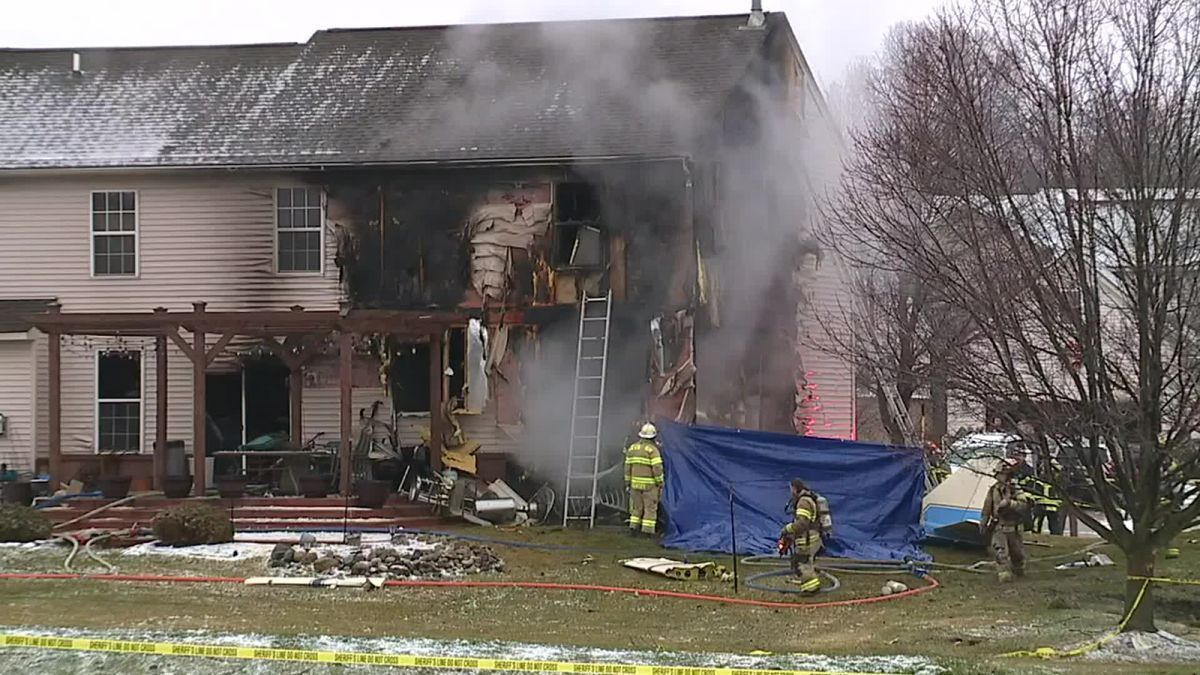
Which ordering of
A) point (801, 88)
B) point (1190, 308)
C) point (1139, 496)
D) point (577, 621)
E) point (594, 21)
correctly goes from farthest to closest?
point (801, 88)
point (594, 21)
point (577, 621)
point (1139, 496)
point (1190, 308)

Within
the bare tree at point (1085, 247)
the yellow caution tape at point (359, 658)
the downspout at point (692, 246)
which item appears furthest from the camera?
the downspout at point (692, 246)

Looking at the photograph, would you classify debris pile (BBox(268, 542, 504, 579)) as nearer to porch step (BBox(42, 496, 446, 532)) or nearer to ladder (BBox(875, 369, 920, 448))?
porch step (BBox(42, 496, 446, 532))

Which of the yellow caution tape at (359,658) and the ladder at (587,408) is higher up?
the ladder at (587,408)

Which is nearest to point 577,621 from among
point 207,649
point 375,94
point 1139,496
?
point 207,649

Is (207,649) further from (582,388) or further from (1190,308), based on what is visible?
(582,388)

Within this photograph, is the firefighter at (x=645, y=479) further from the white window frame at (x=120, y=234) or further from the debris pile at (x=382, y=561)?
the white window frame at (x=120, y=234)

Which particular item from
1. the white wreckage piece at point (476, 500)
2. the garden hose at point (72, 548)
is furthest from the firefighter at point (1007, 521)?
the garden hose at point (72, 548)

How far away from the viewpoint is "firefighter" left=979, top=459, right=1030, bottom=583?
13359mm

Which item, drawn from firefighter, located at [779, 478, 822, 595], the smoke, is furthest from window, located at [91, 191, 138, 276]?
firefighter, located at [779, 478, 822, 595]

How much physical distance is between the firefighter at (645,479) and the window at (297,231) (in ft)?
19.6

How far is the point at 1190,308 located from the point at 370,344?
460 inches

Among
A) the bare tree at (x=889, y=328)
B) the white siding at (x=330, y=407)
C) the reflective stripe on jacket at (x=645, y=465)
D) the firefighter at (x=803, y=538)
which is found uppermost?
the bare tree at (x=889, y=328)

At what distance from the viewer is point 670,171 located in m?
17.1

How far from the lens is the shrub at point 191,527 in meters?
13.9
